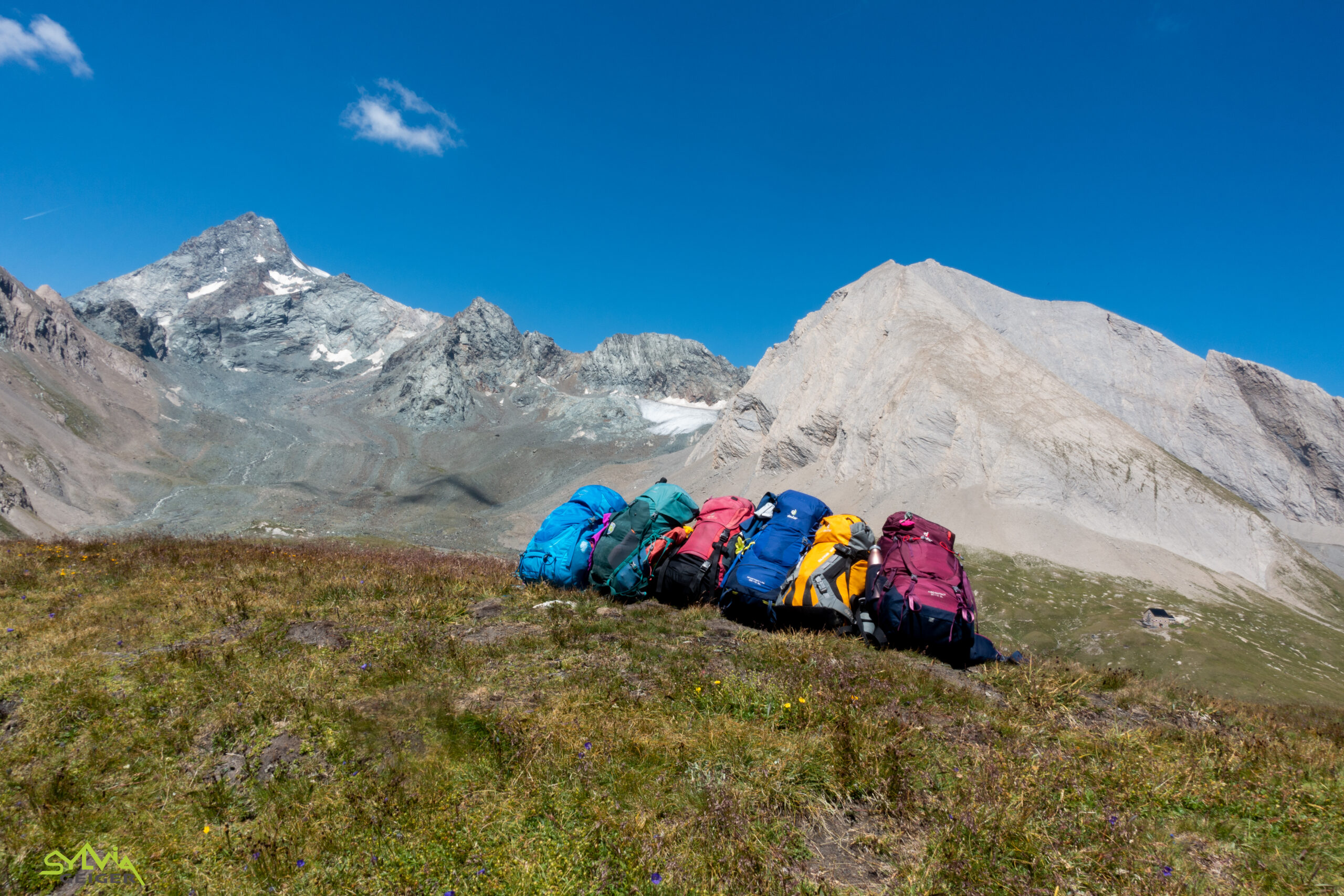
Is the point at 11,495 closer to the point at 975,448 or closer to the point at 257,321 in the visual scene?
the point at 975,448

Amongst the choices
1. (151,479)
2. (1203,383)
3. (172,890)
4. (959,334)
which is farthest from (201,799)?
(151,479)

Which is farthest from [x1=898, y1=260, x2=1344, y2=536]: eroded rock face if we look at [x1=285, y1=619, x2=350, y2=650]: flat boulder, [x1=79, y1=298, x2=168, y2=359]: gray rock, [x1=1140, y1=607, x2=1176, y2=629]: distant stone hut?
[x1=79, y1=298, x2=168, y2=359]: gray rock

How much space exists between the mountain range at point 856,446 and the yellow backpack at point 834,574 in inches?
764

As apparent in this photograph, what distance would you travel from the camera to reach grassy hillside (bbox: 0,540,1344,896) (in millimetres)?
3350

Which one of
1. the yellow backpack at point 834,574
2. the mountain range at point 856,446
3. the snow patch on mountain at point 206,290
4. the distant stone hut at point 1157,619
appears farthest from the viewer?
the snow patch on mountain at point 206,290

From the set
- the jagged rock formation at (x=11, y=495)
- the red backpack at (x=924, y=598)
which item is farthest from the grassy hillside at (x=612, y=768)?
the jagged rock formation at (x=11, y=495)

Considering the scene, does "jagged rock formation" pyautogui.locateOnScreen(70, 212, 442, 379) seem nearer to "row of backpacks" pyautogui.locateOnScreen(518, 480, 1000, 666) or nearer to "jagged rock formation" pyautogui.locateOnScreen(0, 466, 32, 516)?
"jagged rock formation" pyautogui.locateOnScreen(0, 466, 32, 516)

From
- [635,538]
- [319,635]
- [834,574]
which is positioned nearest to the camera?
[319,635]

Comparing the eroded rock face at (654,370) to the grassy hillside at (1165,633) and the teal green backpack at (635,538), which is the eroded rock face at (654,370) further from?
the teal green backpack at (635,538)

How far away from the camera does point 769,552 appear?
9.23 m

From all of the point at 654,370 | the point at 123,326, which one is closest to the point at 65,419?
the point at 123,326

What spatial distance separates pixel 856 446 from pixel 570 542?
2778cm

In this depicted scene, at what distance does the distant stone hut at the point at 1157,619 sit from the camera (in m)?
17.4

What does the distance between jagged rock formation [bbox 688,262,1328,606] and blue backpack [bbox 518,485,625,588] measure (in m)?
21.2
